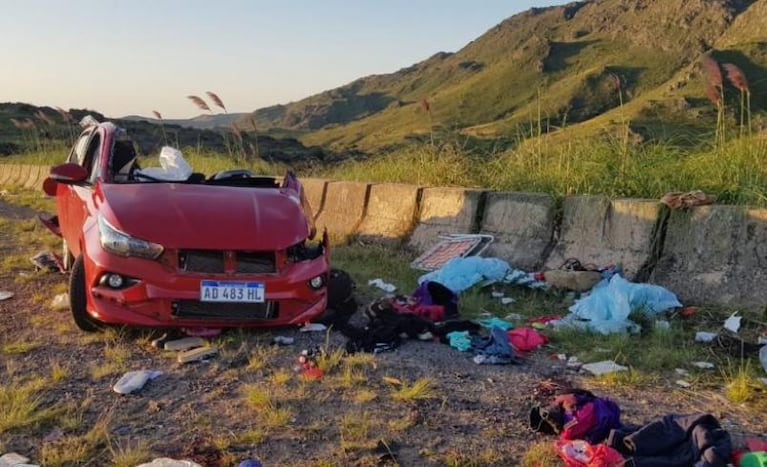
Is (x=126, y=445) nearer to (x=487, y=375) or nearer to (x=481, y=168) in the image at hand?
(x=487, y=375)

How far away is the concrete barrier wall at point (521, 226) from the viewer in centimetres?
725

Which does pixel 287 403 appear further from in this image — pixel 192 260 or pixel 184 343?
pixel 192 260

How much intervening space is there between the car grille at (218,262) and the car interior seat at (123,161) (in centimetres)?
166

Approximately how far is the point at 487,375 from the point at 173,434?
195cm

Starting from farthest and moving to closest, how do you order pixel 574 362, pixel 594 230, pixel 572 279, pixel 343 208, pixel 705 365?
pixel 343 208
pixel 594 230
pixel 572 279
pixel 574 362
pixel 705 365

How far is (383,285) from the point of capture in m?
6.99

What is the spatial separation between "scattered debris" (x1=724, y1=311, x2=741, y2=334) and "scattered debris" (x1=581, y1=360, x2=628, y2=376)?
117cm

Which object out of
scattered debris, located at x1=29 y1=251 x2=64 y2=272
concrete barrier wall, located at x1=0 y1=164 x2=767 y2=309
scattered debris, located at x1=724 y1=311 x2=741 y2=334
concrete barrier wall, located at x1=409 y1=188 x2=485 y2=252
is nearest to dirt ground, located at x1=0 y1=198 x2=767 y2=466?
scattered debris, located at x1=724 y1=311 x2=741 y2=334

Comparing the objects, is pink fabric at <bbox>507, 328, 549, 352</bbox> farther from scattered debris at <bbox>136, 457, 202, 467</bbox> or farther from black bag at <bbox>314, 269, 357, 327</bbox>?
scattered debris at <bbox>136, 457, 202, 467</bbox>

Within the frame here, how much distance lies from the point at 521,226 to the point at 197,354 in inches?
157

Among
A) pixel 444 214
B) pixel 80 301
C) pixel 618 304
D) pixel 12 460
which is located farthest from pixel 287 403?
pixel 444 214

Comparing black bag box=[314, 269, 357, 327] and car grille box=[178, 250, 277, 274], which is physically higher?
car grille box=[178, 250, 277, 274]

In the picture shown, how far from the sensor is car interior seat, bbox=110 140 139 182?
21.1 ft

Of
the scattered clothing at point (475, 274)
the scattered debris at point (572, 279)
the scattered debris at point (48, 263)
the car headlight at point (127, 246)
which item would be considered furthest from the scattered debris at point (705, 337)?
the scattered debris at point (48, 263)
